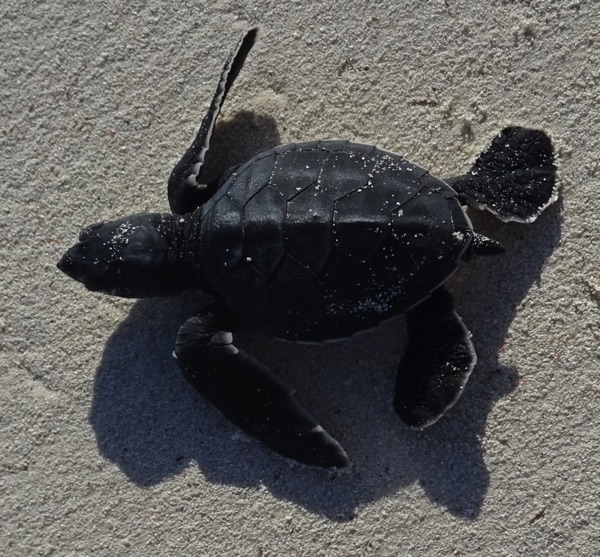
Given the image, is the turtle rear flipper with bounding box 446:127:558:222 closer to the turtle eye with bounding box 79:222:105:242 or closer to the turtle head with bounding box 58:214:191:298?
the turtle head with bounding box 58:214:191:298

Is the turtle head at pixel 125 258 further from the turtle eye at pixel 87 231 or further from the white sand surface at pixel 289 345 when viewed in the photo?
the white sand surface at pixel 289 345

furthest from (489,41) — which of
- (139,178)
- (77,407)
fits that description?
(77,407)

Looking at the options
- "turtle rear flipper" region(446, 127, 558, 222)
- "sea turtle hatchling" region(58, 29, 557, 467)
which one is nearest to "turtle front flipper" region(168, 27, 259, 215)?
"sea turtle hatchling" region(58, 29, 557, 467)

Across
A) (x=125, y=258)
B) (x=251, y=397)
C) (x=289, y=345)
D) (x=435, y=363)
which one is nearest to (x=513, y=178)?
(x=435, y=363)

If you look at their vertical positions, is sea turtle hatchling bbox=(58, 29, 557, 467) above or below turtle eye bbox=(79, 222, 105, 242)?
below

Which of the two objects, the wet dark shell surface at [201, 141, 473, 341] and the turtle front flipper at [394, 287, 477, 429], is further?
the turtle front flipper at [394, 287, 477, 429]

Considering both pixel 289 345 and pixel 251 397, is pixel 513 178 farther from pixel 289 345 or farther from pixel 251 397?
pixel 251 397

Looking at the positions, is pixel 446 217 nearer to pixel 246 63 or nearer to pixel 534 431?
pixel 534 431

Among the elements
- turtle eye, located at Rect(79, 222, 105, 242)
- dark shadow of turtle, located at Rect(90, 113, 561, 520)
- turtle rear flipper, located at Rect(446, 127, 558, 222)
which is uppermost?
Answer: turtle eye, located at Rect(79, 222, 105, 242)
